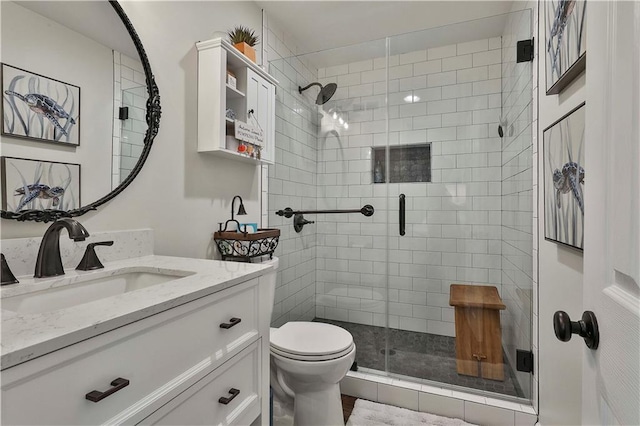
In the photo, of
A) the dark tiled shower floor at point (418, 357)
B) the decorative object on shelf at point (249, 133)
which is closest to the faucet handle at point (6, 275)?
the decorative object on shelf at point (249, 133)

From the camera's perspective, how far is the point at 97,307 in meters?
0.65

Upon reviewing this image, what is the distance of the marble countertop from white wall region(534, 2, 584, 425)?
1153 mm

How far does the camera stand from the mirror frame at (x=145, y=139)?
96cm

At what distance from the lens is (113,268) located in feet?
3.50

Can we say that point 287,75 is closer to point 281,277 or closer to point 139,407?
point 281,277

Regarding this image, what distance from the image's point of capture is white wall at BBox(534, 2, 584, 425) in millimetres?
1161

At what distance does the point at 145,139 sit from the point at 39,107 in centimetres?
40

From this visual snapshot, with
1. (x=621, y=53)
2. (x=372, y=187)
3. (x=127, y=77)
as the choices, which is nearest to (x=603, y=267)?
(x=621, y=53)

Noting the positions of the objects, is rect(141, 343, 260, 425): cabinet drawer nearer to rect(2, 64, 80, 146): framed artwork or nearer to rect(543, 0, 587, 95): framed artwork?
rect(2, 64, 80, 146): framed artwork

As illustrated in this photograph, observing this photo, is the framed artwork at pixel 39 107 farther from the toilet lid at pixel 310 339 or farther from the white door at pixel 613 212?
the white door at pixel 613 212

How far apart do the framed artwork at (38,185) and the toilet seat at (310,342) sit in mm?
1081

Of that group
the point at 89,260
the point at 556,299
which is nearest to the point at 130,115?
the point at 89,260

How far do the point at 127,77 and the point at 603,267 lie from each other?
1.57 meters

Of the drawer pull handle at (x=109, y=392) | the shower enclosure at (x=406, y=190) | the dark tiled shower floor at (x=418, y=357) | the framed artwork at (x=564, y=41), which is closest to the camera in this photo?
the drawer pull handle at (x=109, y=392)
